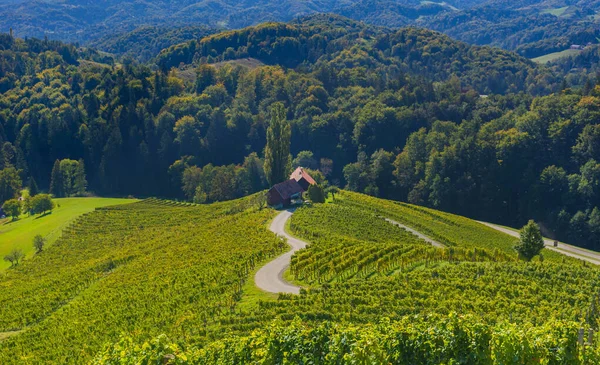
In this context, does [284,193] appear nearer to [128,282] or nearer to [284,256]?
[284,256]

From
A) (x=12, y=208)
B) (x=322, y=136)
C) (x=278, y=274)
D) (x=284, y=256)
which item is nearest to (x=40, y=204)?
(x=12, y=208)

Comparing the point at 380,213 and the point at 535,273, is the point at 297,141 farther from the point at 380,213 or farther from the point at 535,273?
the point at 535,273

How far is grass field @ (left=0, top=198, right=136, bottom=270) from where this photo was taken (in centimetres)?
8488

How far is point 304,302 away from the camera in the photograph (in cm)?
3503

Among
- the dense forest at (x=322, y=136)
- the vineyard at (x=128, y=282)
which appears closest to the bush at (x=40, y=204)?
the dense forest at (x=322, y=136)

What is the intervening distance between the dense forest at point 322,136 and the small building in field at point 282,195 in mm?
37929

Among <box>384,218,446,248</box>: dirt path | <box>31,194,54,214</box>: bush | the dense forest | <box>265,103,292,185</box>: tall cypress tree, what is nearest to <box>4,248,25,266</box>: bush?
<box>31,194,54,214</box>: bush

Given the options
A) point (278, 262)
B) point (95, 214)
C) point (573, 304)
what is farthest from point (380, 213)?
point (95, 214)

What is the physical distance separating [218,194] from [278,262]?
6684cm

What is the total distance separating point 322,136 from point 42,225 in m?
73.2

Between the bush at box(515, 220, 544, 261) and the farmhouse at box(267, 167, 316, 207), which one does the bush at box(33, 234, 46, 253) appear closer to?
the farmhouse at box(267, 167, 316, 207)

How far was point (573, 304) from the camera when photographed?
34.2m

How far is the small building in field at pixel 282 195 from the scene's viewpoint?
7614 centimetres

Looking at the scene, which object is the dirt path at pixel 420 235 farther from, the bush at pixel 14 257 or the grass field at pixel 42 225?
the grass field at pixel 42 225
